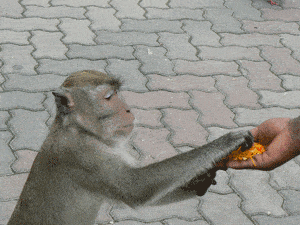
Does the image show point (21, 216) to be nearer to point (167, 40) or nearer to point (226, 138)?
point (226, 138)

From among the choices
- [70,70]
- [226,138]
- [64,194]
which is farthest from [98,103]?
[70,70]

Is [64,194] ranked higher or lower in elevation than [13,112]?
higher

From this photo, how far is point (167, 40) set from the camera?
5871 millimetres

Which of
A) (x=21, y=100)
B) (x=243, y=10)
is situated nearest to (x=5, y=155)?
(x=21, y=100)

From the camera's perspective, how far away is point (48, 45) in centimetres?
562

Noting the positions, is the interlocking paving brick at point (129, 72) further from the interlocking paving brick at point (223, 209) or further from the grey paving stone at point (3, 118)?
the interlocking paving brick at point (223, 209)

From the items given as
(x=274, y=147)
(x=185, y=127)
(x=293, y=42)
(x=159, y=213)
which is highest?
(x=274, y=147)

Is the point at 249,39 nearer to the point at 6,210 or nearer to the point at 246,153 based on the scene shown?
the point at 246,153

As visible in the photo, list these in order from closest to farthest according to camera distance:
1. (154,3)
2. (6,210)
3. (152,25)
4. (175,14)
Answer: (6,210), (152,25), (175,14), (154,3)

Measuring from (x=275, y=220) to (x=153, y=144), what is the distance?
1209 millimetres

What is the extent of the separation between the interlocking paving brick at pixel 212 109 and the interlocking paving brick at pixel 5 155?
5.68ft

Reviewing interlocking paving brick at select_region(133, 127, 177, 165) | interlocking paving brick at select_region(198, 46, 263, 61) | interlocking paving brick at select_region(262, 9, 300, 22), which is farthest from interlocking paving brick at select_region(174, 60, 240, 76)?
interlocking paving brick at select_region(262, 9, 300, 22)

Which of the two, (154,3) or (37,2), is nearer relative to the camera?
(37,2)

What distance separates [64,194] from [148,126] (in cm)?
185
